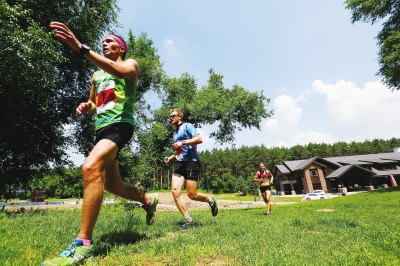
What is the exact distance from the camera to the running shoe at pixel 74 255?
2066mm

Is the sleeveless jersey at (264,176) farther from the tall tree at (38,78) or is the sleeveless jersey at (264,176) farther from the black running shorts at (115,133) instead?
the tall tree at (38,78)

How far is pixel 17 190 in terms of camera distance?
474 inches

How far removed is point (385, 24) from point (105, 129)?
32.8 metres

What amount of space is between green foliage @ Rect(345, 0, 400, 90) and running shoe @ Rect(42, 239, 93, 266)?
1042 inches

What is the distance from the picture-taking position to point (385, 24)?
2473 centimetres

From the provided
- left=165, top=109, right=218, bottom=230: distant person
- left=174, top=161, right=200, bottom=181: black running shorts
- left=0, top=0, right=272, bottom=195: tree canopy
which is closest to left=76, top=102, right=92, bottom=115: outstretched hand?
left=165, top=109, right=218, bottom=230: distant person

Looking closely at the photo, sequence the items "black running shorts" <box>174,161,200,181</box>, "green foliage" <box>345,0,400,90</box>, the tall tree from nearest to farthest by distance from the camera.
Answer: "black running shorts" <box>174,161,200,181</box>, the tall tree, "green foliage" <box>345,0,400,90</box>

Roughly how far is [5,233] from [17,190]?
35.6 ft

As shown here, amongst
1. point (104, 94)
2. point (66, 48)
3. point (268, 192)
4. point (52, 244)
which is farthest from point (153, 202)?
point (66, 48)

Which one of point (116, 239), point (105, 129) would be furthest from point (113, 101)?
point (116, 239)

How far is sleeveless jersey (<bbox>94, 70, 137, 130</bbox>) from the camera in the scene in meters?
2.80

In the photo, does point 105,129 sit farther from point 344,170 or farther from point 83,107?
point 344,170

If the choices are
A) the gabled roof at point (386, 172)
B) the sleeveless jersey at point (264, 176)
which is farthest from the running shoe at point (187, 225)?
the gabled roof at point (386, 172)

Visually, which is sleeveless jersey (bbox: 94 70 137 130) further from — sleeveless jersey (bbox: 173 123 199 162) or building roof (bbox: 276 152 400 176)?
building roof (bbox: 276 152 400 176)
